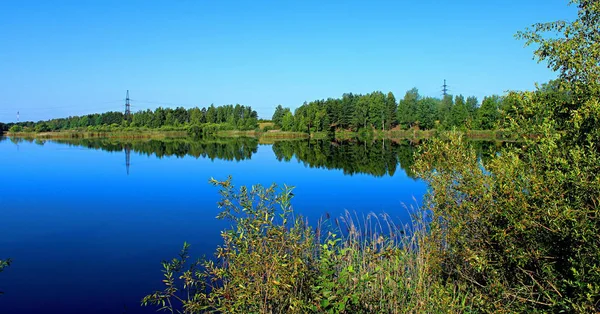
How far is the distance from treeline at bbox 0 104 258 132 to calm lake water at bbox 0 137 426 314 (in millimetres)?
94504

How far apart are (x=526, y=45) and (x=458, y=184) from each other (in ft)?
8.14

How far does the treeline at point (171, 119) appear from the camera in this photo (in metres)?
136

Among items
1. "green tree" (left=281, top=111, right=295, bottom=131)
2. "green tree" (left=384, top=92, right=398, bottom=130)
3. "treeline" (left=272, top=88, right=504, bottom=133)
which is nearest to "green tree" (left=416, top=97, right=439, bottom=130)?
"treeline" (left=272, top=88, right=504, bottom=133)

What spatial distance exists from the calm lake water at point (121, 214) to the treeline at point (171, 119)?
310 feet

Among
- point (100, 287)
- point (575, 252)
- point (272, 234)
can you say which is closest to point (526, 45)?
point (575, 252)

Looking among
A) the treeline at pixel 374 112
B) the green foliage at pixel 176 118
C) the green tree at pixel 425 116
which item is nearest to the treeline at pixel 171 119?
the green foliage at pixel 176 118

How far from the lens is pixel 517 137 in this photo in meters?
5.59

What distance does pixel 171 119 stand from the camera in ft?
480

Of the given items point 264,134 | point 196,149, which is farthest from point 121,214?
point 264,134

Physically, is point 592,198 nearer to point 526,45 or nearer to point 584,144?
point 584,144

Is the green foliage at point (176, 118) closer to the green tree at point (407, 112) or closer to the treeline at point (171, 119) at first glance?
the treeline at point (171, 119)

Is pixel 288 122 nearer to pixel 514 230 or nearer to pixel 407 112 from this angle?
pixel 407 112

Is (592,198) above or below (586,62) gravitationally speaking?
below

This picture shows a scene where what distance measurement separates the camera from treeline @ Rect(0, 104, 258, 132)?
136 metres
